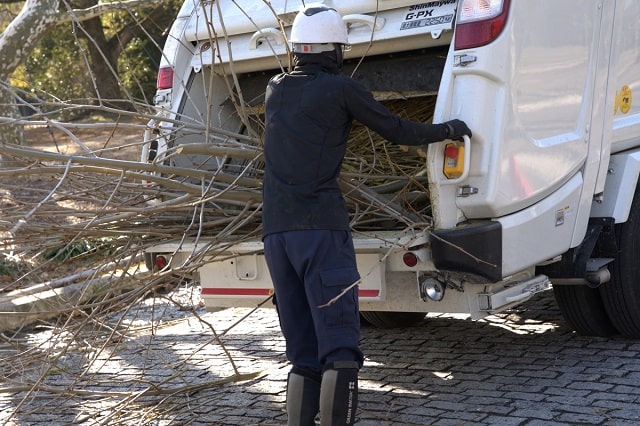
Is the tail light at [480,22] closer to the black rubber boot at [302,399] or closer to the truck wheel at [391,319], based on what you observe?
the black rubber boot at [302,399]

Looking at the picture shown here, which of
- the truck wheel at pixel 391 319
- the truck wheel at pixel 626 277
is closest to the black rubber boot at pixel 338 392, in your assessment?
the truck wheel at pixel 626 277

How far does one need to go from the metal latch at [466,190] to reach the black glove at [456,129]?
0.74 feet

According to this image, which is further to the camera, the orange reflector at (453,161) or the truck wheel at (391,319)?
the truck wheel at (391,319)

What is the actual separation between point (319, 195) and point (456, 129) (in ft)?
2.26

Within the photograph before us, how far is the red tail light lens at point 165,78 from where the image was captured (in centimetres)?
560

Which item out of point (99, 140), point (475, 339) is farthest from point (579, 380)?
point (99, 140)

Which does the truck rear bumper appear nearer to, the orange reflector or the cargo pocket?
the orange reflector

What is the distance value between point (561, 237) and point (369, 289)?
3.24 feet

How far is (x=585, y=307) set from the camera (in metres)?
5.55

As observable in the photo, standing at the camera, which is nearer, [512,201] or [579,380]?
[512,201]

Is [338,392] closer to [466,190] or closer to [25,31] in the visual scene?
[466,190]

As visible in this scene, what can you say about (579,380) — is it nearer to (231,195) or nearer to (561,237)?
(561,237)

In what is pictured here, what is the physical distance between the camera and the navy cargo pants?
160 inches

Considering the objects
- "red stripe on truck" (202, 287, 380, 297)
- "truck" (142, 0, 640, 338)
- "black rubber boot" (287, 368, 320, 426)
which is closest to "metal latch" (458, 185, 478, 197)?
"truck" (142, 0, 640, 338)
